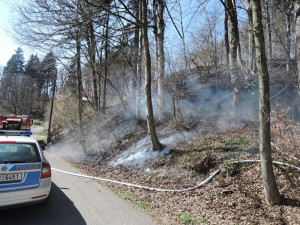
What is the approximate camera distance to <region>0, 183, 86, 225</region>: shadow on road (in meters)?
3.65

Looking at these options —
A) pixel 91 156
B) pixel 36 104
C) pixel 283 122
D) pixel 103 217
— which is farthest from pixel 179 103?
pixel 36 104

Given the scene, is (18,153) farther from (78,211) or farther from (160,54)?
(160,54)

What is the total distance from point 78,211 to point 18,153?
171 cm

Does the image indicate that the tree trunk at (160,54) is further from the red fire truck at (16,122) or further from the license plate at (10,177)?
the red fire truck at (16,122)

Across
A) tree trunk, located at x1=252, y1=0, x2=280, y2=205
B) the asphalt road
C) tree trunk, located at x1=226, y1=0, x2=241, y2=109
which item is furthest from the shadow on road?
tree trunk, located at x1=226, y1=0, x2=241, y2=109

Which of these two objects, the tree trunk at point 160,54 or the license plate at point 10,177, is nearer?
the license plate at point 10,177

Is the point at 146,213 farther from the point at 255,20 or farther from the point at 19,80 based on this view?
the point at 19,80

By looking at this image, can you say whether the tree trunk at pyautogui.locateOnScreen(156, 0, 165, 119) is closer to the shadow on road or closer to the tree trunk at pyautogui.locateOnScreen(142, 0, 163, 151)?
the tree trunk at pyautogui.locateOnScreen(142, 0, 163, 151)

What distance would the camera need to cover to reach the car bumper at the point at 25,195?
3.43m

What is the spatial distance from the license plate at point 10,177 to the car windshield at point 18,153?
264 mm

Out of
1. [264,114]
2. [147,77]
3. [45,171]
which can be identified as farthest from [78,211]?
[147,77]

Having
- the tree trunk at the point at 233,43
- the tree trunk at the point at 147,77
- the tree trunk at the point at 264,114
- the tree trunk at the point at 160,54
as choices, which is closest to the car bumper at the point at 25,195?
the tree trunk at the point at 264,114

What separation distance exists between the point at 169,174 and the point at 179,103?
2.98 meters

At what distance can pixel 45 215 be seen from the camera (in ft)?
12.8
